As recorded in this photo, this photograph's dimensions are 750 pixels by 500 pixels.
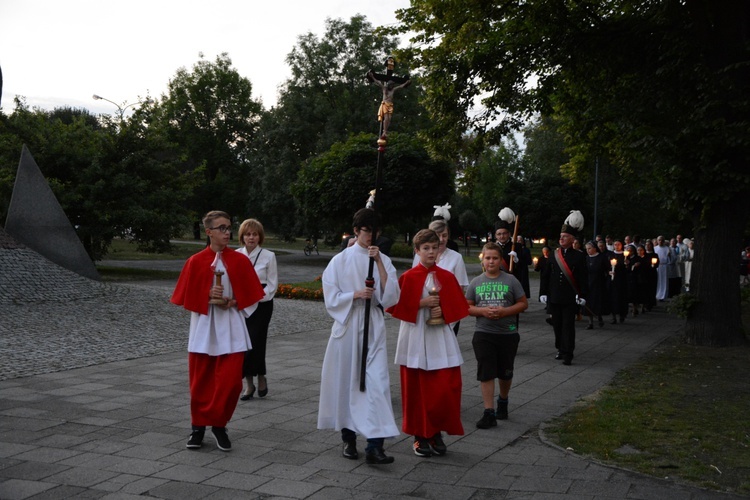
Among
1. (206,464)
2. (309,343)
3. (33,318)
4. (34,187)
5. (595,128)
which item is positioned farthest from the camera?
(34,187)

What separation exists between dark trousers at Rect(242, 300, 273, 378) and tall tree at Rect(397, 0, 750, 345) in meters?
6.87

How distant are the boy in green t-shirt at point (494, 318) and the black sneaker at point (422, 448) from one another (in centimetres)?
117

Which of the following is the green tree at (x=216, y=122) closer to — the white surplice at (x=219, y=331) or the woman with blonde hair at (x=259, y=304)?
the woman with blonde hair at (x=259, y=304)

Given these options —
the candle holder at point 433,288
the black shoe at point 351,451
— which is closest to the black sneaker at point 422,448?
the black shoe at point 351,451

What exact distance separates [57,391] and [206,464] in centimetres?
335

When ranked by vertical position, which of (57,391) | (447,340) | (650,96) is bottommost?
(57,391)

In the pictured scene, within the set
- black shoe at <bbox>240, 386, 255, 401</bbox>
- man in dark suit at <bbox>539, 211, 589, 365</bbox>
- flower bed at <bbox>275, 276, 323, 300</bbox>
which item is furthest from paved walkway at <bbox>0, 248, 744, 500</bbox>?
flower bed at <bbox>275, 276, 323, 300</bbox>

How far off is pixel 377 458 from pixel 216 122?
197 ft

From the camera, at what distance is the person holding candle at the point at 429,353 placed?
5949 millimetres

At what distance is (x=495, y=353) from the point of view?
7195 millimetres

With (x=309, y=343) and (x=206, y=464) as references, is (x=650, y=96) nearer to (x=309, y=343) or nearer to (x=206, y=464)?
(x=309, y=343)

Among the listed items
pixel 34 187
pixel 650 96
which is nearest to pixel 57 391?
pixel 650 96

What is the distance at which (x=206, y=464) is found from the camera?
5562 millimetres

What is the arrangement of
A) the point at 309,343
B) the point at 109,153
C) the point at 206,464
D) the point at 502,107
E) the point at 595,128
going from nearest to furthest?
the point at 206,464
the point at 309,343
the point at 502,107
the point at 595,128
the point at 109,153
